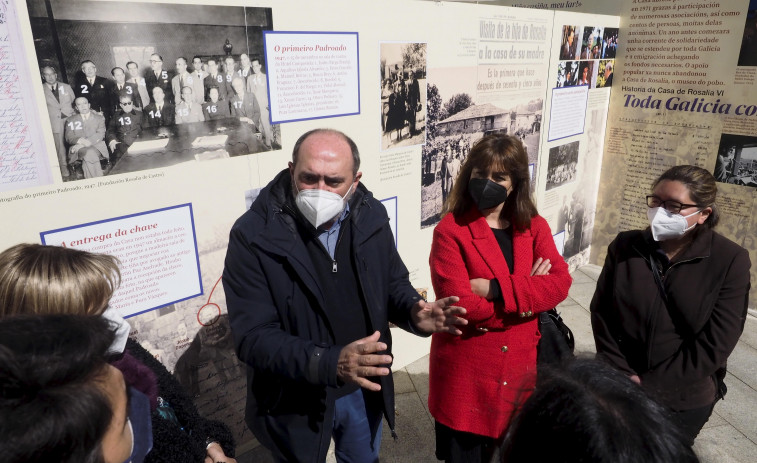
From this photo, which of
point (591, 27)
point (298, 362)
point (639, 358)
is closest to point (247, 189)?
point (298, 362)

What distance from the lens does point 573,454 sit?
0.84m

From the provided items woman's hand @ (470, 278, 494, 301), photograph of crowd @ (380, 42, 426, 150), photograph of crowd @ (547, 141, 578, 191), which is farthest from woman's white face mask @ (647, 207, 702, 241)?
photograph of crowd @ (547, 141, 578, 191)

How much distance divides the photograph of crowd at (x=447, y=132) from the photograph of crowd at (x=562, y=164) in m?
1.10

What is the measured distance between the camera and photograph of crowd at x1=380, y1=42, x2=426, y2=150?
3.25 m

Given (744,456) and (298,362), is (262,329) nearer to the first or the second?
(298,362)

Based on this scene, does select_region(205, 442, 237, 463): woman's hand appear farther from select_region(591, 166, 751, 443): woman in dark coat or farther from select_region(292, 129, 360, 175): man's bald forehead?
select_region(591, 166, 751, 443): woman in dark coat

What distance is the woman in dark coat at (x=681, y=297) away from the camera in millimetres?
2223

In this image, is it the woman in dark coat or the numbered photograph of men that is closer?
the numbered photograph of men

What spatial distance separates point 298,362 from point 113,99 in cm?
143

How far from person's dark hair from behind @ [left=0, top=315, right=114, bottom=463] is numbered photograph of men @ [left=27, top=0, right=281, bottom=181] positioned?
54.7 inches

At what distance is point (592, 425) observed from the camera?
0.85m

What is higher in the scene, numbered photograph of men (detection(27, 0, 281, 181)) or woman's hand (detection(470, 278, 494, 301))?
numbered photograph of men (detection(27, 0, 281, 181))

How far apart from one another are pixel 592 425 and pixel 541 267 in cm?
160

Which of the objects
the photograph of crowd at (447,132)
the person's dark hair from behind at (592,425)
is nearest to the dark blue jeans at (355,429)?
the person's dark hair from behind at (592,425)
